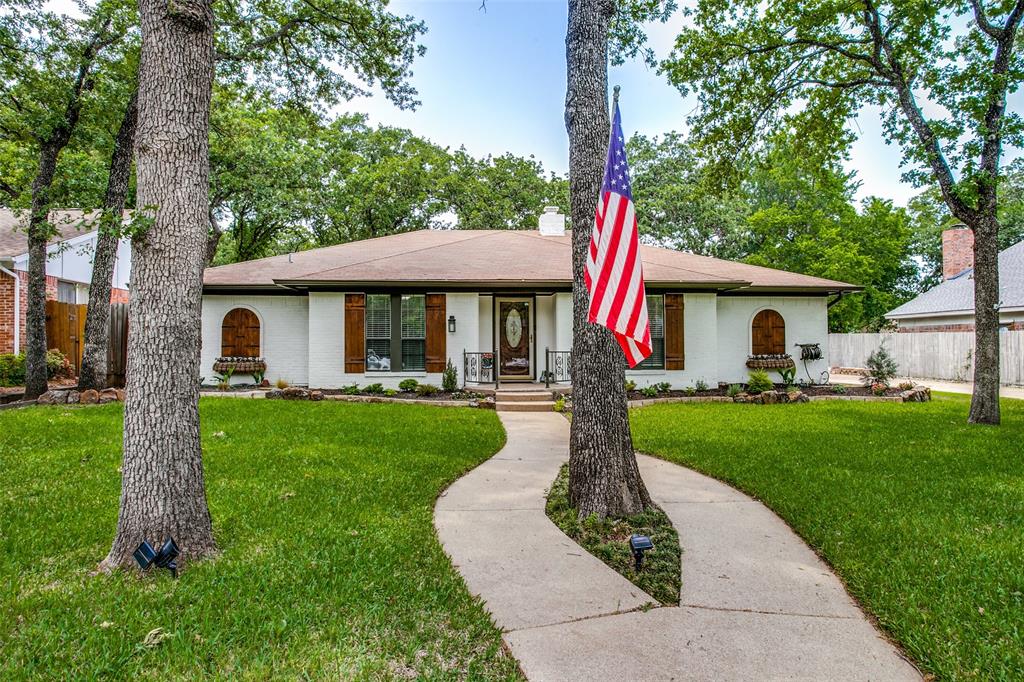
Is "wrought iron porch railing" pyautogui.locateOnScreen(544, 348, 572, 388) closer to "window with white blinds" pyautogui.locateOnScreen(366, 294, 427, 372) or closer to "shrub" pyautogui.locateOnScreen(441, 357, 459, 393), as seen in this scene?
"shrub" pyautogui.locateOnScreen(441, 357, 459, 393)

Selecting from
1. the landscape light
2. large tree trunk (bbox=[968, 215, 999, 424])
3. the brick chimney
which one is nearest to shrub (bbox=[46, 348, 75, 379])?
the landscape light

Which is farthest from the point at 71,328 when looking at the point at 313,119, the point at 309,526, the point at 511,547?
the point at 511,547

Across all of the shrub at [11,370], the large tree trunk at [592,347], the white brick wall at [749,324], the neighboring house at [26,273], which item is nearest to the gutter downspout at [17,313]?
the neighboring house at [26,273]

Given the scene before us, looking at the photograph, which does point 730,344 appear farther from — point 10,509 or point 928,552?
point 10,509

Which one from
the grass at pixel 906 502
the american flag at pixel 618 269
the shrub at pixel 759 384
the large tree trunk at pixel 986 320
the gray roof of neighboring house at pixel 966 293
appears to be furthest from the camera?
the gray roof of neighboring house at pixel 966 293

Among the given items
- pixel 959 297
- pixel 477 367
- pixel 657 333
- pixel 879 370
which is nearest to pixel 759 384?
pixel 657 333

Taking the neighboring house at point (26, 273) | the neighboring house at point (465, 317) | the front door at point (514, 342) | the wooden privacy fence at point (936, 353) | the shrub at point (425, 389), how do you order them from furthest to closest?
1. the wooden privacy fence at point (936, 353)
2. the neighboring house at point (26, 273)
3. the front door at point (514, 342)
4. the neighboring house at point (465, 317)
5. the shrub at point (425, 389)

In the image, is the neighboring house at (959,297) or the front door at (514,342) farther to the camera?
the neighboring house at (959,297)

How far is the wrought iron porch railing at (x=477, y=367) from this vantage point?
11.9 meters

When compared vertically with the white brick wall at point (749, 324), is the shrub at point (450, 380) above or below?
below

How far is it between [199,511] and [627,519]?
2845 mm

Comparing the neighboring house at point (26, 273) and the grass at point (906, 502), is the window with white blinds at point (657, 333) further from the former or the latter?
the neighboring house at point (26, 273)

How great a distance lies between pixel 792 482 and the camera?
5.01m

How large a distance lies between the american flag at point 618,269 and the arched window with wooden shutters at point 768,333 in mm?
10440
